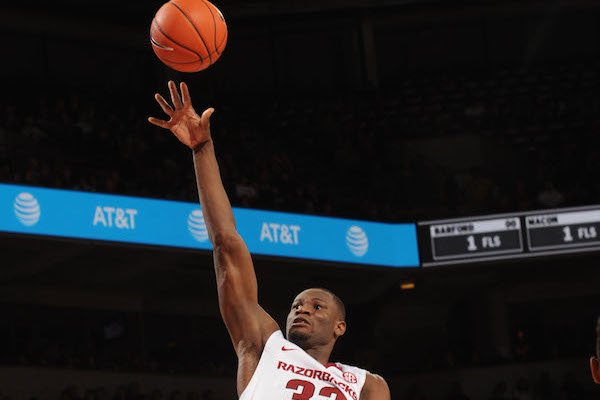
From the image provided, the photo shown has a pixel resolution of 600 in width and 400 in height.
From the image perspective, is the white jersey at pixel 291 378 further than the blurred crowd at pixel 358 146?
No

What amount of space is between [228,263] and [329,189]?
474 inches

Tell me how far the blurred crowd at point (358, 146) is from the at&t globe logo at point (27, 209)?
0.21m

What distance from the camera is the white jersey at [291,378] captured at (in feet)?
14.0

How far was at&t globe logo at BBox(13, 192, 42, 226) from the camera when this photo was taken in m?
12.2

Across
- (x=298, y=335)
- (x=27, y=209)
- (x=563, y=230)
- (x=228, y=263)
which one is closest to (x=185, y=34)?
(x=228, y=263)

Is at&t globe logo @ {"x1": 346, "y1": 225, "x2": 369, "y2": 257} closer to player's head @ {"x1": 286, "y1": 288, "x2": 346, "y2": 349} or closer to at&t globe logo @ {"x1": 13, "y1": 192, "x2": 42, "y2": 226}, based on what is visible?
at&t globe logo @ {"x1": 13, "y1": 192, "x2": 42, "y2": 226}

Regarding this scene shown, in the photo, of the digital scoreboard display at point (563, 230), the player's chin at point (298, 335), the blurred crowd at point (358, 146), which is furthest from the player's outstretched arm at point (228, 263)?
the digital scoreboard display at point (563, 230)

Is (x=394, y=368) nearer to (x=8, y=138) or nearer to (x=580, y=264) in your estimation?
(x=580, y=264)

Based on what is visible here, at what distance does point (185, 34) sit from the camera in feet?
18.3

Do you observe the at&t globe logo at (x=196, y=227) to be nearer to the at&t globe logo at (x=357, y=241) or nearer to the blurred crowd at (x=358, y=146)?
the blurred crowd at (x=358, y=146)

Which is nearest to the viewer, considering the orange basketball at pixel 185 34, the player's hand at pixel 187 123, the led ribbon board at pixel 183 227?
the player's hand at pixel 187 123

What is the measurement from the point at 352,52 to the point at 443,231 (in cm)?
738

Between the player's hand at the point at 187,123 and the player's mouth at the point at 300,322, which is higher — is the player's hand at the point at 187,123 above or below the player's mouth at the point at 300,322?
above

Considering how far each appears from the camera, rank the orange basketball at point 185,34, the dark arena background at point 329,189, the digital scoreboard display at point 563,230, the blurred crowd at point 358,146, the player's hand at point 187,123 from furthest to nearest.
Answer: the digital scoreboard display at point 563,230 < the blurred crowd at point 358,146 < the dark arena background at point 329,189 < the orange basketball at point 185,34 < the player's hand at point 187,123
